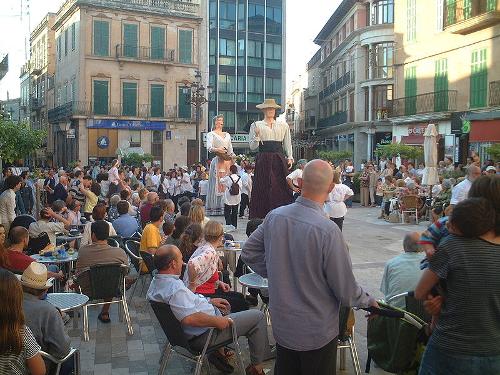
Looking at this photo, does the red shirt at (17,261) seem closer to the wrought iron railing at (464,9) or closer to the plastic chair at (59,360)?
the plastic chair at (59,360)

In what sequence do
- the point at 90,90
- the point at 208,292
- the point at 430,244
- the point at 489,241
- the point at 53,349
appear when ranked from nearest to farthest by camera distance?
1. the point at 489,241
2. the point at 430,244
3. the point at 53,349
4. the point at 208,292
5. the point at 90,90

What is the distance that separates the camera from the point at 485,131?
24.1 meters

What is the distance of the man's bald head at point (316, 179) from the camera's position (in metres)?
3.31

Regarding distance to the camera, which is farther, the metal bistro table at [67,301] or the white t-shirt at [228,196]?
the white t-shirt at [228,196]

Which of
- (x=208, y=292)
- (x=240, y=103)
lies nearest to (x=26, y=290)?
(x=208, y=292)

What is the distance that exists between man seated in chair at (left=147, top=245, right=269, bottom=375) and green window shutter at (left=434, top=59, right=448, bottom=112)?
24809 millimetres

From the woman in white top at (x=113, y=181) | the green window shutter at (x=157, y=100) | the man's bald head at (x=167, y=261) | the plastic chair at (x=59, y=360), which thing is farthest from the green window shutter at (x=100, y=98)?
the plastic chair at (x=59, y=360)

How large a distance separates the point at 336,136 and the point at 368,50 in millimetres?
10391

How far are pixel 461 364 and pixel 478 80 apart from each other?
24.4 m

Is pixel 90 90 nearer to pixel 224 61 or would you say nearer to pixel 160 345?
pixel 224 61

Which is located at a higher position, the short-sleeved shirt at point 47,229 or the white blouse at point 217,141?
the white blouse at point 217,141

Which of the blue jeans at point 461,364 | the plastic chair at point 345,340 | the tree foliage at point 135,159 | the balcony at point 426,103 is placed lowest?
the plastic chair at point 345,340

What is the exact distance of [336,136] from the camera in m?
49.1

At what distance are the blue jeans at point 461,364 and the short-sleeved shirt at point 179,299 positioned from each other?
197cm
